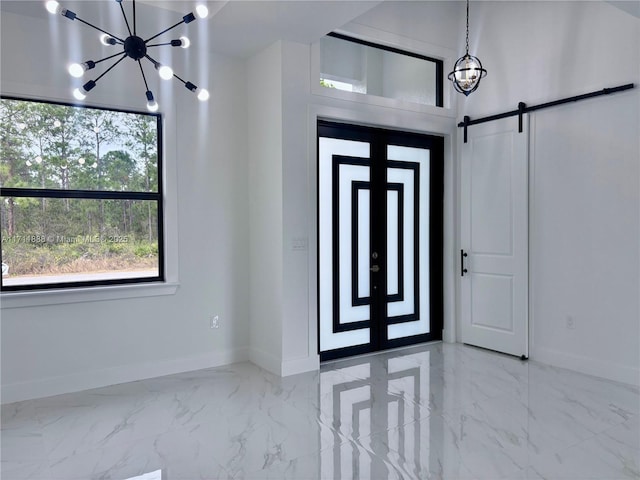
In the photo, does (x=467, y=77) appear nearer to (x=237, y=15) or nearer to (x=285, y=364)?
(x=237, y=15)

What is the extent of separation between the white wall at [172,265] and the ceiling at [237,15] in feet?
0.87

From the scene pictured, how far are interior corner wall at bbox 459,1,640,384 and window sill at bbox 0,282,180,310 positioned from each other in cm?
352

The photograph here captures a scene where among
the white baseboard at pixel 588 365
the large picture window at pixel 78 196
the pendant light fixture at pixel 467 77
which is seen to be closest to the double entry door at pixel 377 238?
the pendant light fixture at pixel 467 77

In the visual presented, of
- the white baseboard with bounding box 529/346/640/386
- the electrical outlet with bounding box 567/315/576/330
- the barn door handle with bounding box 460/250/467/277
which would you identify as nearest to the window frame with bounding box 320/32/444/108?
the barn door handle with bounding box 460/250/467/277

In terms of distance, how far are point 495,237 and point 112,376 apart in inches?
153

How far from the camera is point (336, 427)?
3225 mm

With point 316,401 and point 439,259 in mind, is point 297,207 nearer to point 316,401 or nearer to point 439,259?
point 316,401

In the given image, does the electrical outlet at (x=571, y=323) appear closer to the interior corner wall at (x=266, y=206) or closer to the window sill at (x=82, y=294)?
the interior corner wall at (x=266, y=206)

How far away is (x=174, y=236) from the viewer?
171 inches

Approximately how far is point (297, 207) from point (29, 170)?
2.16 metres

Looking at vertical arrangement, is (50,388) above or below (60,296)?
below

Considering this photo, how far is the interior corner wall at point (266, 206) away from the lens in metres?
4.29

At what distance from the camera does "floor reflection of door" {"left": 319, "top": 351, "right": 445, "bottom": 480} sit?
2711mm

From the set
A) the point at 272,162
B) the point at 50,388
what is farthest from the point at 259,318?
the point at 50,388
